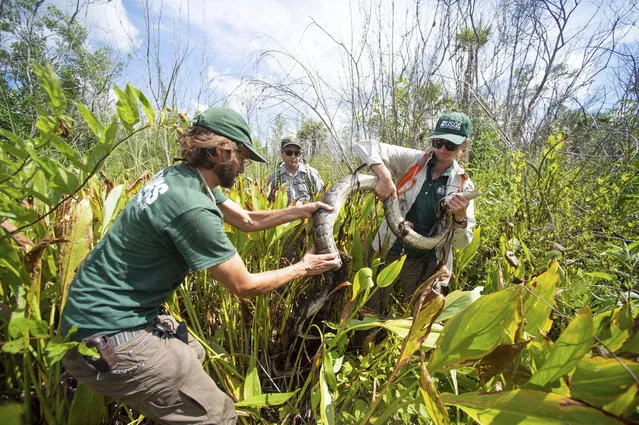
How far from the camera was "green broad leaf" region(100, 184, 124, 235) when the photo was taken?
1.60 metres

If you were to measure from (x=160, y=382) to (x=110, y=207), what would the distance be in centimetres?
97

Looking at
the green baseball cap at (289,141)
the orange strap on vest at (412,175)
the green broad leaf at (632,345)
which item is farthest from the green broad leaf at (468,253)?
the green baseball cap at (289,141)

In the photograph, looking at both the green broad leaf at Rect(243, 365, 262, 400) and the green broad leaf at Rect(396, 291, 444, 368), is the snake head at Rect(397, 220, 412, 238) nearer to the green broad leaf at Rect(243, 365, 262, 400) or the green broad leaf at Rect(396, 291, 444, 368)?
the green broad leaf at Rect(396, 291, 444, 368)

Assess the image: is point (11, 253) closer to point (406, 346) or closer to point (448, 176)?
point (406, 346)

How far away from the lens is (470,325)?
86 centimetres

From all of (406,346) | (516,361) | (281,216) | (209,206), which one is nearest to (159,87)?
(281,216)

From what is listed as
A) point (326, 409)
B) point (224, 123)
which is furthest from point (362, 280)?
point (224, 123)

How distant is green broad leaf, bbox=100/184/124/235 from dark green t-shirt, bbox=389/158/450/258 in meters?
A: 1.67

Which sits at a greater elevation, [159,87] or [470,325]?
[159,87]

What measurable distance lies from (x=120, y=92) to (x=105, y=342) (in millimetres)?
877

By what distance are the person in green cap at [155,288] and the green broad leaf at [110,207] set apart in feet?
1.51

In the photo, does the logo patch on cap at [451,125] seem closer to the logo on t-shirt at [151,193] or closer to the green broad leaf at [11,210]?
the logo on t-shirt at [151,193]

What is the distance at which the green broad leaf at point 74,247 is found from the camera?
126cm

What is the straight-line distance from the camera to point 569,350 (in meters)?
0.67
